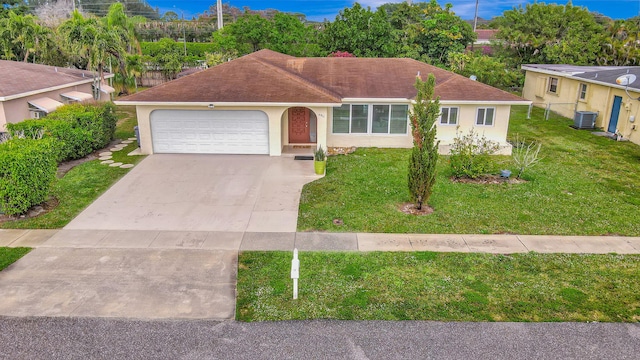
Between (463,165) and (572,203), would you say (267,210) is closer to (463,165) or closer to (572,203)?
(463,165)

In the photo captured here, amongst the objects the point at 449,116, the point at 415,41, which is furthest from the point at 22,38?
the point at 415,41

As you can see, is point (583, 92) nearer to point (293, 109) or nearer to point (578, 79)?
point (578, 79)

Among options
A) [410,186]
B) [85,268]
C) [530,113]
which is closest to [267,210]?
[410,186]

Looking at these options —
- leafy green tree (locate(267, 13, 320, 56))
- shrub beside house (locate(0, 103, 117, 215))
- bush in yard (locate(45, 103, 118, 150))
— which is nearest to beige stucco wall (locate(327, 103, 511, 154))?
bush in yard (locate(45, 103, 118, 150))

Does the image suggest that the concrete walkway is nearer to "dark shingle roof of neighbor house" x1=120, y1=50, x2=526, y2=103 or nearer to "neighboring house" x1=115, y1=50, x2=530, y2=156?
"neighboring house" x1=115, y1=50, x2=530, y2=156

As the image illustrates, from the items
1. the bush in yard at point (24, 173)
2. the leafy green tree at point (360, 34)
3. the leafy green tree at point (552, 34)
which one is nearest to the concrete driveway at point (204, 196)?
the bush in yard at point (24, 173)
